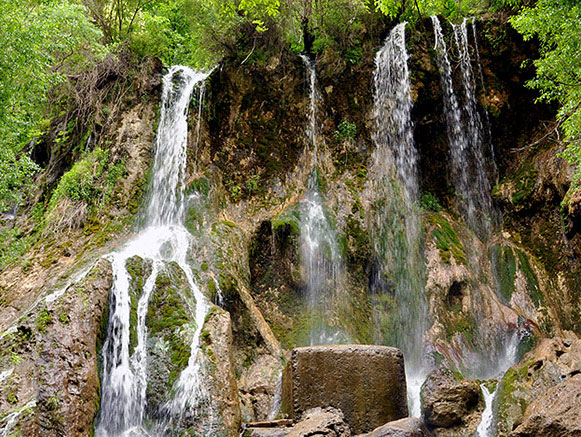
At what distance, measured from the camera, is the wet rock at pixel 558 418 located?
483cm

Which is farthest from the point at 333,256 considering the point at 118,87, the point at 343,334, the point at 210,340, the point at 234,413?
the point at 118,87

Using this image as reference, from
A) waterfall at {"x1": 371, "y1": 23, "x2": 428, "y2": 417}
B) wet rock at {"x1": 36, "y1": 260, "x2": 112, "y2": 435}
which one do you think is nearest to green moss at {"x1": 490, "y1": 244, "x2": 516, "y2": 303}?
waterfall at {"x1": 371, "y1": 23, "x2": 428, "y2": 417}

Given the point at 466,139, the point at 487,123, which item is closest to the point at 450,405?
the point at 466,139

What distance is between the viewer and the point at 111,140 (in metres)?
12.2

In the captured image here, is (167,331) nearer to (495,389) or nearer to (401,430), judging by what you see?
(401,430)

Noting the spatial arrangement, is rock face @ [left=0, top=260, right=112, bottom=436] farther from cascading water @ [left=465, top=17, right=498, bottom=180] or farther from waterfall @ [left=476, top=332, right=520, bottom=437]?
cascading water @ [left=465, top=17, right=498, bottom=180]

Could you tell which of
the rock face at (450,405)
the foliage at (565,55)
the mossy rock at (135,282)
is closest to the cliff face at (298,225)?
the mossy rock at (135,282)

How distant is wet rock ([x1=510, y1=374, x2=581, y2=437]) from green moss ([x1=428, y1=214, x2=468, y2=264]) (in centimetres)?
614

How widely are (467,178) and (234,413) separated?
31.8 ft

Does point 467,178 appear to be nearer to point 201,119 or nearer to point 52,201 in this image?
point 201,119

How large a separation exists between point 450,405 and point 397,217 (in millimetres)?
5696

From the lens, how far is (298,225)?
451 inches

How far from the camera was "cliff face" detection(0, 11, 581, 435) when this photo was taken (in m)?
8.59

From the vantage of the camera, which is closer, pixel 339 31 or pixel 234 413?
pixel 234 413
